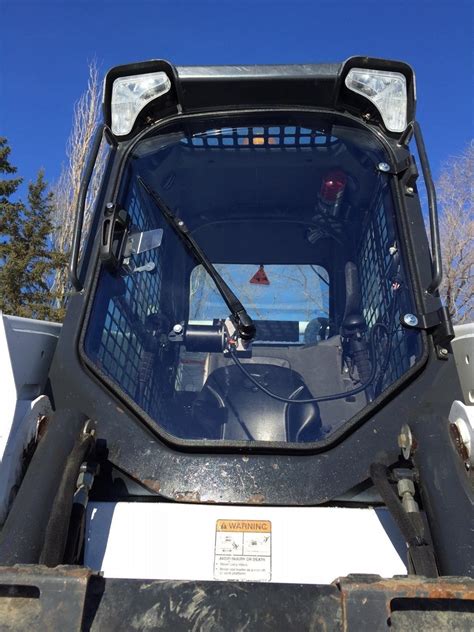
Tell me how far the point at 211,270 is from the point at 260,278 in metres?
0.33

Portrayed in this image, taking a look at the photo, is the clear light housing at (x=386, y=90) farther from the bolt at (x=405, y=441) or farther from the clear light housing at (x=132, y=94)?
the bolt at (x=405, y=441)

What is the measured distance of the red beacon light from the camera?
8.20ft

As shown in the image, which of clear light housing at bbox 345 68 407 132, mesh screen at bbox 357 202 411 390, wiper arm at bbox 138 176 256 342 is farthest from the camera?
clear light housing at bbox 345 68 407 132

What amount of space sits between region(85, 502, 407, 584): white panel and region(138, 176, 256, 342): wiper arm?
716mm

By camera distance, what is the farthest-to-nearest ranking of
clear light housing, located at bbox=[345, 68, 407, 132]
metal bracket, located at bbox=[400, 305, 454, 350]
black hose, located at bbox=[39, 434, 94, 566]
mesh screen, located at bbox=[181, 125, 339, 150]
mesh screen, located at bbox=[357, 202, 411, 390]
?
1. mesh screen, located at bbox=[181, 125, 339, 150]
2. clear light housing, located at bbox=[345, 68, 407, 132]
3. mesh screen, located at bbox=[357, 202, 411, 390]
4. metal bracket, located at bbox=[400, 305, 454, 350]
5. black hose, located at bbox=[39, 434, 94, 566]

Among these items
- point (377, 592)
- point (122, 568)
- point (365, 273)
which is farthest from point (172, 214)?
point (377, 592)

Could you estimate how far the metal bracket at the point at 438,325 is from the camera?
1.87m

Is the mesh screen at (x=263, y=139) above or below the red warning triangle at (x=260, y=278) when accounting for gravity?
above

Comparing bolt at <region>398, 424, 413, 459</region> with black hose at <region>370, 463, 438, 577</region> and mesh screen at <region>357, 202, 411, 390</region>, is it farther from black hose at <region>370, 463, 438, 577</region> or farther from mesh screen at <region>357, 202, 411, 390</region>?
mesh screen at <region>357, 202, 411, 390</region>

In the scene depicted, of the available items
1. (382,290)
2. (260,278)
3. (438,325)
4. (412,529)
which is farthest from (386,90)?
(412,529)

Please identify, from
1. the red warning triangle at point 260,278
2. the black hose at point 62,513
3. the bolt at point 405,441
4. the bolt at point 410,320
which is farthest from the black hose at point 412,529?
the red warning triangle at point 260,278

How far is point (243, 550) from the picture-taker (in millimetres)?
1653

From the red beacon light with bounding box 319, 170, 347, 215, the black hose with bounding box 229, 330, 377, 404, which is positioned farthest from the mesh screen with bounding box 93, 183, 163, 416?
the red beacon light with bounding box 319, 170, 347, 215

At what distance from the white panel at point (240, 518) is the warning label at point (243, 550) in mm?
15
